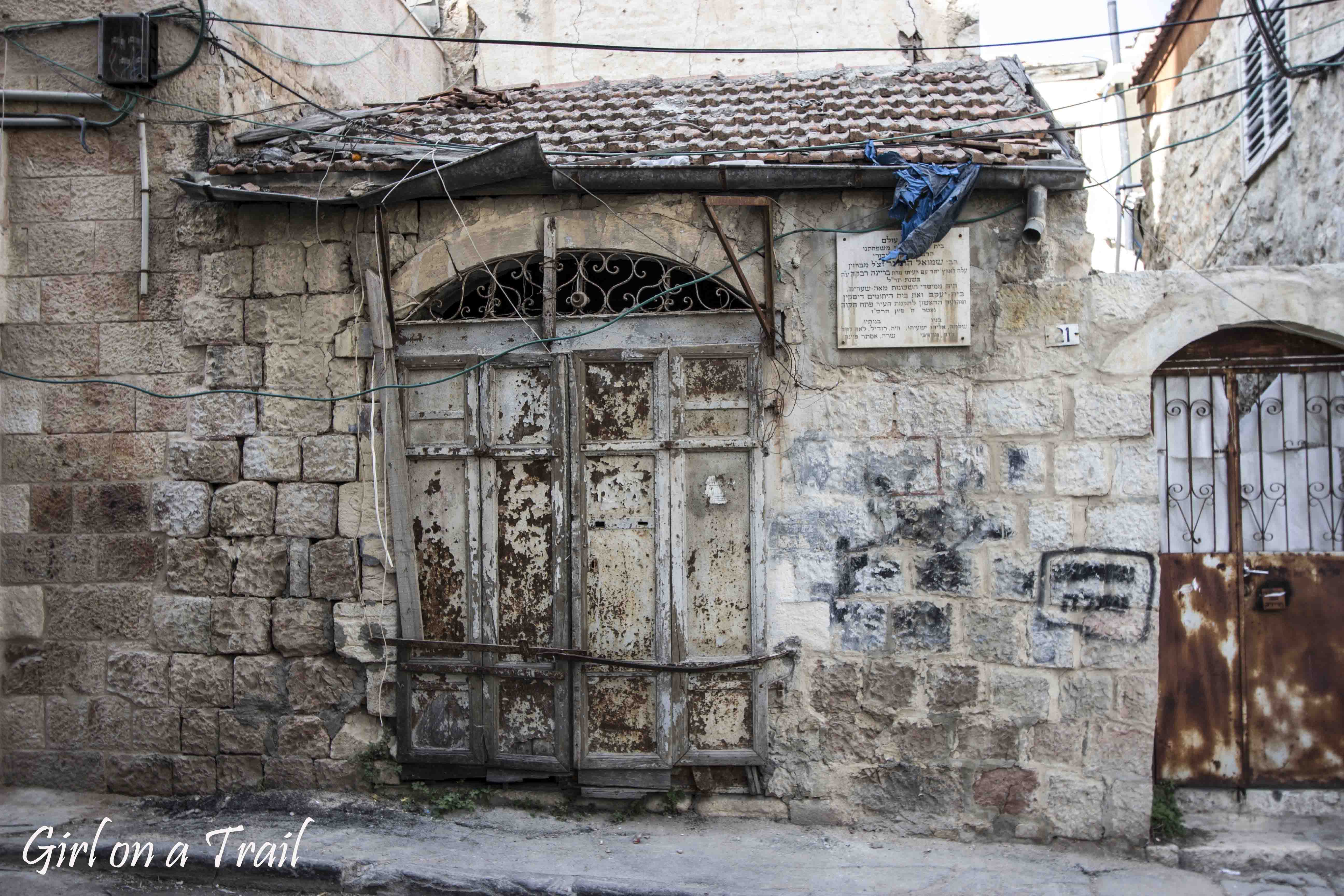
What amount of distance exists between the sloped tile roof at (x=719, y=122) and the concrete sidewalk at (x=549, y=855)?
131 inches

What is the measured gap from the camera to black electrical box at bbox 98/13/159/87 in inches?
194

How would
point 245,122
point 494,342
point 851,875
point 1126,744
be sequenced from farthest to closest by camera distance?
point 245,122
point 494,342
point 1126,744
point 851,875

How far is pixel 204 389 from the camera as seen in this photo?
16.0 feet

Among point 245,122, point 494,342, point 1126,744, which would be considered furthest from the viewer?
point 245,122

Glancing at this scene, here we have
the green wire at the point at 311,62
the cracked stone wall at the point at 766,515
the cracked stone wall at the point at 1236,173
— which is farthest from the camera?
the cracked stone wall at the point at 1236,173

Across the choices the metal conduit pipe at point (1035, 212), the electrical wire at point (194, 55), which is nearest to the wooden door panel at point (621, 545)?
the metal conduit pipe at point (1035, 212)

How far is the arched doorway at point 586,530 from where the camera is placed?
4547mm

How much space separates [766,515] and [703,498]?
0.34m

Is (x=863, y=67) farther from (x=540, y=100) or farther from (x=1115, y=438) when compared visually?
(x=1115, y=438)

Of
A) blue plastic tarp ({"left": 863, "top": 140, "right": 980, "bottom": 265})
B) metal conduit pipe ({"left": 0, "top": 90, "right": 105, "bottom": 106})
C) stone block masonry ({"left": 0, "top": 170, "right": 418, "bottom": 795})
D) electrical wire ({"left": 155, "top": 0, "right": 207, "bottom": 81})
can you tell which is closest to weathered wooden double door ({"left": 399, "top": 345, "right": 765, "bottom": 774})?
stone block masonry ({"left": 0, "top": 170, "right": 418, "bottom": 795})

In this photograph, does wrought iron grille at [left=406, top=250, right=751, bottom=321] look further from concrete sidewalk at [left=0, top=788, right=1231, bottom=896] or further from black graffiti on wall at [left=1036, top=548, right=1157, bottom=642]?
concrete sidewalk at [left=0, top=788, right=1231, bottom=896]

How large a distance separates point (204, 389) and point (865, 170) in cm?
371

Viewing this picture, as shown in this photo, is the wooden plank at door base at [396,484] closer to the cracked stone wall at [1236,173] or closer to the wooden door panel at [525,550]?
the wooden door panel at [525,550]

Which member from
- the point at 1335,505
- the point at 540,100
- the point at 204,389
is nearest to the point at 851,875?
the point at 1335,505
